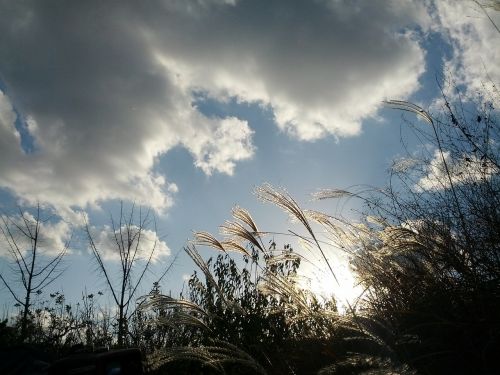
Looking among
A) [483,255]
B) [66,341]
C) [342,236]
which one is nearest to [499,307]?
[483,255]

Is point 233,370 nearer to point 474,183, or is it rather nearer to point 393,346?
point 393,346

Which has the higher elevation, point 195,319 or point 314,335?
point 195,319

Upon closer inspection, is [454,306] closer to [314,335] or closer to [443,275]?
[443,275]

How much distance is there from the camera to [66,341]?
41.0ft

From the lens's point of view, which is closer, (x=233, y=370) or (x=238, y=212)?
(x=238, y=212)

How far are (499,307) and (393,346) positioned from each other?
0.80 metres

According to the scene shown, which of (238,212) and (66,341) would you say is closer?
(238,212)

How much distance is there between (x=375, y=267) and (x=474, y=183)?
5.01 ft

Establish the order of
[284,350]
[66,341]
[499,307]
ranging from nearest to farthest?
[499,307] < [284,350] < [66,341]

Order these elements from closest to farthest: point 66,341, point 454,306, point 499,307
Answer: point 499,307
point 454,306
point 66,341

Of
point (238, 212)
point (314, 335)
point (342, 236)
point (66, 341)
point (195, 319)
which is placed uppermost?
point (66, 341)

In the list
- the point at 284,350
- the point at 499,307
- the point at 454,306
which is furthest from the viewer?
the point at 284,350

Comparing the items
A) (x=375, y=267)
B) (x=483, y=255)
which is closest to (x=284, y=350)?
(x=375, y=267)

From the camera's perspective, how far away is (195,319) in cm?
332
